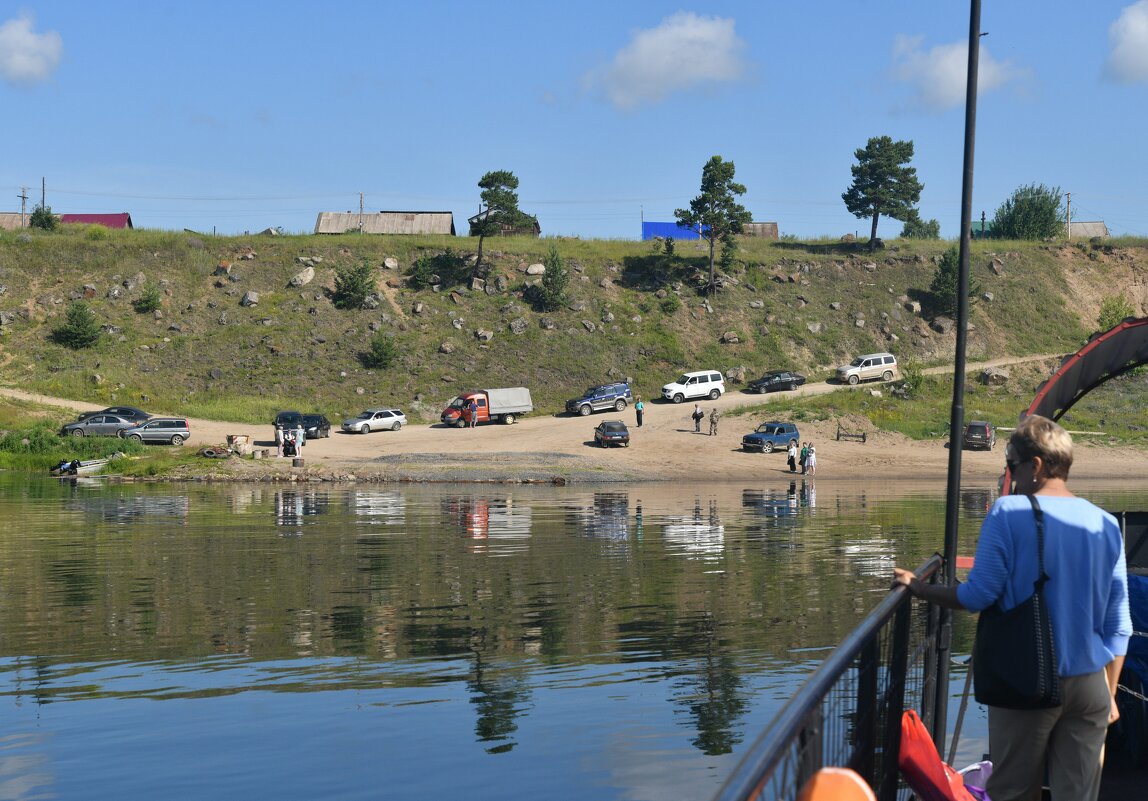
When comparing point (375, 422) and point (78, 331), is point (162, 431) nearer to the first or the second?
point (375, 422)

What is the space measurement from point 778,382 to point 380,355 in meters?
26.9

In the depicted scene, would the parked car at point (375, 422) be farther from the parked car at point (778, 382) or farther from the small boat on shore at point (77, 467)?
the parked car at point (778, 382)

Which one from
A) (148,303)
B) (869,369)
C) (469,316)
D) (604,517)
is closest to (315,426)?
(469,316)

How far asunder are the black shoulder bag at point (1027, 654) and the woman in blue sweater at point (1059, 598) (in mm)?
35

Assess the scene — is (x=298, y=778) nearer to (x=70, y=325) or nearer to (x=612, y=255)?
(x=70, y=325)

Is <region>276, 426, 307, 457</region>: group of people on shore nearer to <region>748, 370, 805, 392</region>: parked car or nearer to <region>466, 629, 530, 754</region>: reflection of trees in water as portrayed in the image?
<region>748, 370, 805, 392</region>: parked car

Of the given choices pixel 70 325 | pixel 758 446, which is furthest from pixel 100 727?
pixel 70 325

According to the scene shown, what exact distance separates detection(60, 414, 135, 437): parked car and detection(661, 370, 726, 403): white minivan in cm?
3306

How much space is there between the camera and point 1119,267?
102m

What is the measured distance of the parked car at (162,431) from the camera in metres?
61.0

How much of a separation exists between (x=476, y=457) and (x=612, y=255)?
4460 centimetres

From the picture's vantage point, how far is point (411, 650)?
15.5m

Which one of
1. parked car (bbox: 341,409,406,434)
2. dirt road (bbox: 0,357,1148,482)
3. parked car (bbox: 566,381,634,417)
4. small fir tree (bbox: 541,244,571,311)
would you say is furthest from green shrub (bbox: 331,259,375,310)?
parked car (bbox: 566,381,634,417)

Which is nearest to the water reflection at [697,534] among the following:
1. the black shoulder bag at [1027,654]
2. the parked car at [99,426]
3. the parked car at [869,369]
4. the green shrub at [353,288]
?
the black shoulder bag at [1027,654]
